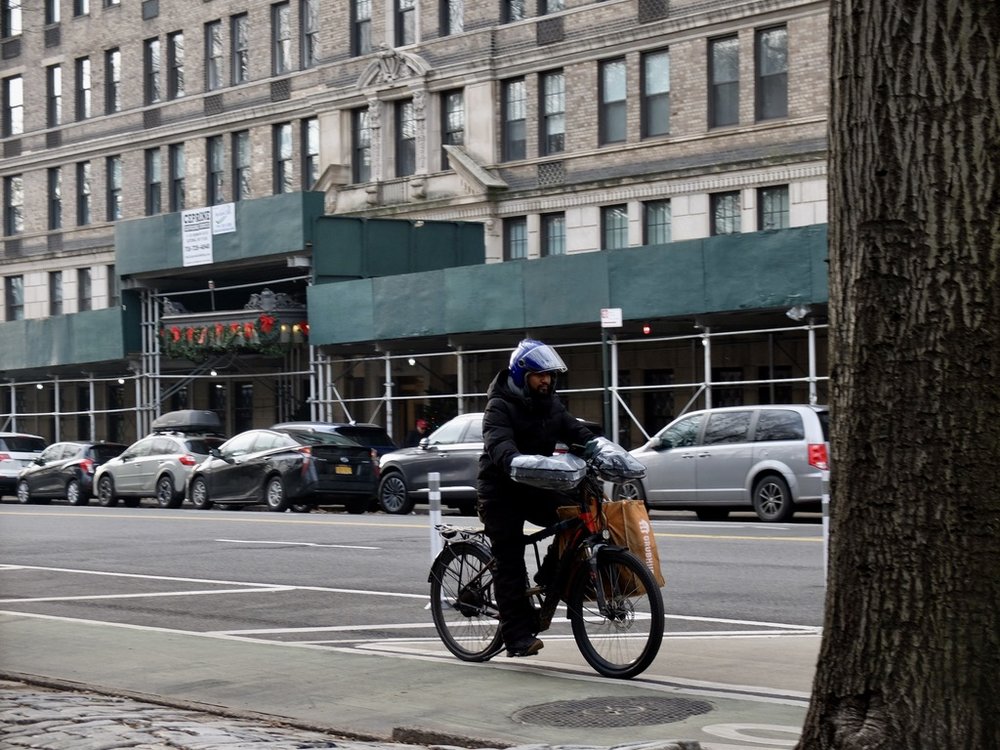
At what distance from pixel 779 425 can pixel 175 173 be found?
29.8 metres

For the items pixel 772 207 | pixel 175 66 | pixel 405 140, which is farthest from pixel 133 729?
pixel 175 66

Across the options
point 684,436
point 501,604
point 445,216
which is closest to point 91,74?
point 445,216

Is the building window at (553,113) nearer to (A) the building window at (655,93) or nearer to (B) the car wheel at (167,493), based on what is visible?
(A) the building window at (655,93)

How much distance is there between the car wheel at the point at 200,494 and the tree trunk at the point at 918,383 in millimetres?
25907

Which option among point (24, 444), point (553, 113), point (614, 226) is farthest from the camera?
point (24, 444)

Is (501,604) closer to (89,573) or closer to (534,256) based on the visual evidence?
(89,573)

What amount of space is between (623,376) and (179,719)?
95.8 feet

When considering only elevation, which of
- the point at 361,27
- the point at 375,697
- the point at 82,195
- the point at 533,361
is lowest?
the point at 375,697

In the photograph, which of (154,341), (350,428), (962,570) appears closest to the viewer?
(962,570)

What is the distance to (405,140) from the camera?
40.6 m

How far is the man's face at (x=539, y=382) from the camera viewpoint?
28.7 feet

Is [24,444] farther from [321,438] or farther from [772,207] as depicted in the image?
[772,207]

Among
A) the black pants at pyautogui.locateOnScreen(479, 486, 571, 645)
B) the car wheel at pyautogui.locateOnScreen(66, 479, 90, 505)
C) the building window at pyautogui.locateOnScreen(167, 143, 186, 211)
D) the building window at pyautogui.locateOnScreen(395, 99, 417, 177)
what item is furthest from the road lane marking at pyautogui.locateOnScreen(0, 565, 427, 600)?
the building window at pyautogui.locateOnScreen(167, 143, 186, 211)

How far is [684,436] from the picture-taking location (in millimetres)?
23609
